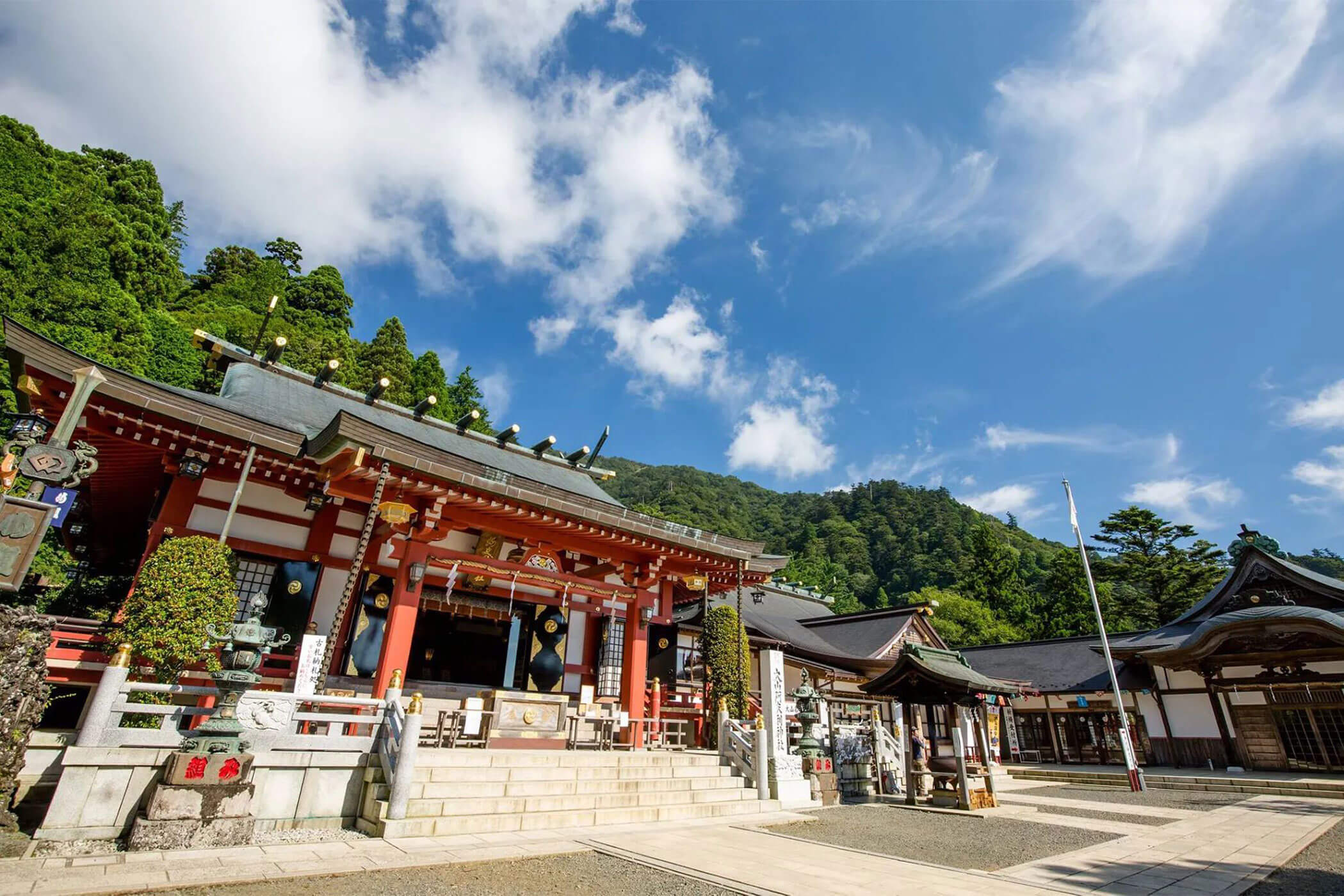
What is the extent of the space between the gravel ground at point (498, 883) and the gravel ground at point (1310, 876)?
555cm

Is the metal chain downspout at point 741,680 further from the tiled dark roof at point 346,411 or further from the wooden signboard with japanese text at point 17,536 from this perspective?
the wooden signboard with japanese text at point 17,536

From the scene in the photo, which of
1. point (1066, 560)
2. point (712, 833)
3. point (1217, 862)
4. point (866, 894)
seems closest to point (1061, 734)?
point (1066, 560)

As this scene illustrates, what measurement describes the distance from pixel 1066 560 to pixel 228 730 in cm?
4528

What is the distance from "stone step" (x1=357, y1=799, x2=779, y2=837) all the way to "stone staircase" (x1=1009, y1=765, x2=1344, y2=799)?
14.8m

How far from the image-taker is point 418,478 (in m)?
9.41

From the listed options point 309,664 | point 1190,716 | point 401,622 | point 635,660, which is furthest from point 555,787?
point 1190,716

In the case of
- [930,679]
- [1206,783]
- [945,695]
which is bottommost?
[1206,783]

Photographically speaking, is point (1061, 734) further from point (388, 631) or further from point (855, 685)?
point (388, 631)

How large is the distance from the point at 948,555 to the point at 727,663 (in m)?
56.5

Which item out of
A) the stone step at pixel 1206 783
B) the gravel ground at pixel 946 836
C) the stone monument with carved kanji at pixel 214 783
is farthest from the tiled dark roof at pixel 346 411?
the stone step at pixel 1206 783

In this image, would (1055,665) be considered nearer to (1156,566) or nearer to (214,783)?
(1156,566)

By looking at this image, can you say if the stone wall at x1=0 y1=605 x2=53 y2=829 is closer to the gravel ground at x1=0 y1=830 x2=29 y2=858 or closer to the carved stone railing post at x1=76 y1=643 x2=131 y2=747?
the gravel ground at x1=0 y1=830 x2=29 y2=858

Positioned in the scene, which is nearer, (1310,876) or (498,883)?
(498,883)

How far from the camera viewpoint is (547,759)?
859cm
